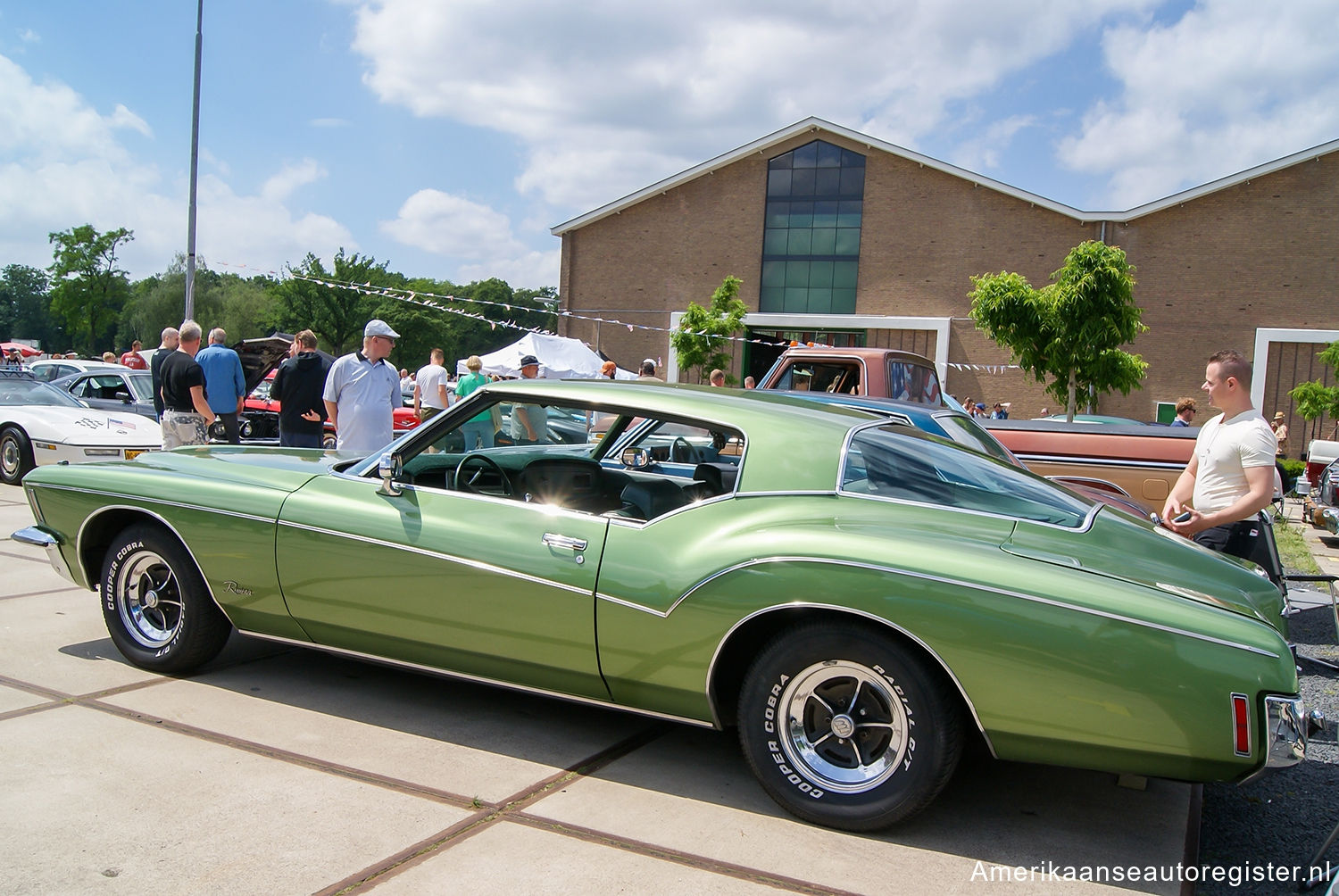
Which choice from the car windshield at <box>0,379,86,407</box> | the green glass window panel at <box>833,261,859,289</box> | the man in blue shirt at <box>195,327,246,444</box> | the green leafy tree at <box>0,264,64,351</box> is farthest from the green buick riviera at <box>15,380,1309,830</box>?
the green leafy tree at <box>0,264,64,351</box>

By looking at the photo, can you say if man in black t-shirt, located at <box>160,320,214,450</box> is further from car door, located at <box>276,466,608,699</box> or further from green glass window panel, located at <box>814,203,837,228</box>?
green glass window panel, located at <box>814,203,837,228</box>

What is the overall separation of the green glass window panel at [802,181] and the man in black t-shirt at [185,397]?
28567 millimetres

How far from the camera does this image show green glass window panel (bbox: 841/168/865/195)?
3291 centimetres

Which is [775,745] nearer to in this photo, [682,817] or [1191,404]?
[682,817]

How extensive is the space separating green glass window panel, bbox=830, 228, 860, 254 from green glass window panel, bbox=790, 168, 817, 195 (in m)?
1.89

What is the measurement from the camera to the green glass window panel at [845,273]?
1303 inches

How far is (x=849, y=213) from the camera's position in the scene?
109 ft

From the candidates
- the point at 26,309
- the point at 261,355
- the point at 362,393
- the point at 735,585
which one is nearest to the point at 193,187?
the point at 261,355

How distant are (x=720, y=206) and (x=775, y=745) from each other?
33.3m

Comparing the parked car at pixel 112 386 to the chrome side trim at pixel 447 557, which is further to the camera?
the parked car at pixel 112 386

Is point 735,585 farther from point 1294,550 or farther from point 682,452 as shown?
point 1294,550

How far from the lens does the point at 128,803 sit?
2840 millimetres

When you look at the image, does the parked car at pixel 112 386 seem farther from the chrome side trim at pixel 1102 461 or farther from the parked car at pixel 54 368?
the chrome side trim at pixel 1102 461

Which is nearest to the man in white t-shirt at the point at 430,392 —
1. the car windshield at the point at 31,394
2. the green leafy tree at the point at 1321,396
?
the car windshield at the point at 31,394
